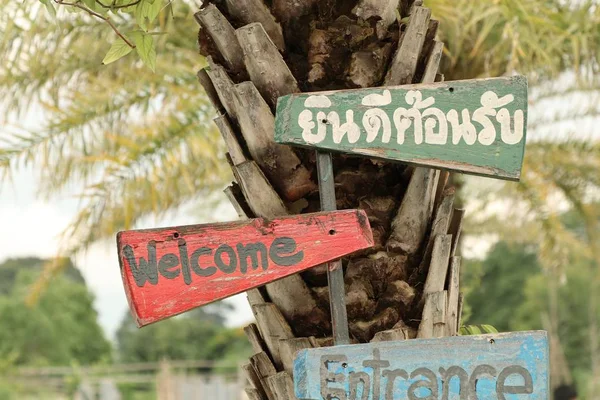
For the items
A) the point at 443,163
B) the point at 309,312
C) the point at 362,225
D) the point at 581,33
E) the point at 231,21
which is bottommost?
the point at 309,312

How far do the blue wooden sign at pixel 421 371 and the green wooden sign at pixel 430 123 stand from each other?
414 millimetres

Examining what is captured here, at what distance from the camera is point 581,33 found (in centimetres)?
511

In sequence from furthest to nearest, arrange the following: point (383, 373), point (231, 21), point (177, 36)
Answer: point (177, 36) < point (231, 21) < point (383, 373)

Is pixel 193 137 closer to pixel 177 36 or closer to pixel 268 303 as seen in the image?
pixel 177 36

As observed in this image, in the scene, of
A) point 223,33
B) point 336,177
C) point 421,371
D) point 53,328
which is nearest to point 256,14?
point 223,33

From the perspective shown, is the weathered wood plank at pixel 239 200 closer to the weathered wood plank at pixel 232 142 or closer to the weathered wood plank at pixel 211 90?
the weathered wood plank at pixel 232 142

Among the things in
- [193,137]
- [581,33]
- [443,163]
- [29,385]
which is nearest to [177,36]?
[193,137]

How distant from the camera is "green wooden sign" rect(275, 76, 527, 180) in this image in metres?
1.94

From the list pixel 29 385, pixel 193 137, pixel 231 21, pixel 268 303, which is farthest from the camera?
pixel 29 385

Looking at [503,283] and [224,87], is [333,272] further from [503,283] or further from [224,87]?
[503,283]

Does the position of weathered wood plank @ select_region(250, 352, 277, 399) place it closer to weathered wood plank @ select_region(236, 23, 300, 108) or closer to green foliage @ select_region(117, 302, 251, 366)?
weathered wood plank @ select_region(236, 23, 300, 108)

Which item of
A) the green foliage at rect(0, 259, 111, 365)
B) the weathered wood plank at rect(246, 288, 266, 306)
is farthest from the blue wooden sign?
the green foliage at rect(0, 259, 111, 365)

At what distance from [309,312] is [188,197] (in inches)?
217

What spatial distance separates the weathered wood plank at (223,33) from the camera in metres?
2.12
